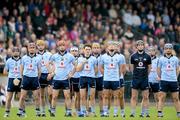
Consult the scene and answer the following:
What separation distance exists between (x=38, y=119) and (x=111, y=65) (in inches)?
141

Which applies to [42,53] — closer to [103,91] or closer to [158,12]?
[103,91]

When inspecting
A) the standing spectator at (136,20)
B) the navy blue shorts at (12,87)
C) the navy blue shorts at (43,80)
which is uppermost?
the standing spectator at (136,20)

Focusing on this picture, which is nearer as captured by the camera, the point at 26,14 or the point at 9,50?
the point at 9,50

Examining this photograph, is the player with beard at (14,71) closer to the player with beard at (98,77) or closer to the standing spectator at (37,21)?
the player with beard at (98,77)

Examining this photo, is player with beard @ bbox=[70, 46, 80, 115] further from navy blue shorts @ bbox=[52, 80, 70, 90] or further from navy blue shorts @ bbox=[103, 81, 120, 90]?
navy blue shorts @ bbox=[103, 81, 120, 90]

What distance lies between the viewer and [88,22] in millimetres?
39156

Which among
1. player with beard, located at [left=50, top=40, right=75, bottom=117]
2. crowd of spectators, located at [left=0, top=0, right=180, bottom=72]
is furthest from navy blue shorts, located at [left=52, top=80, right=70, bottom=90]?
crowd of spectators, located at [left=0, top=0, right=180, bottom=72]

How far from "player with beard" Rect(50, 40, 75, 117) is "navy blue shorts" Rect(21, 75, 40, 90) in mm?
620

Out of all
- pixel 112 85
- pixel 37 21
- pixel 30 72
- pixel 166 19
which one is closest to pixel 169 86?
pixel 112 85

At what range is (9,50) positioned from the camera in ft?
107

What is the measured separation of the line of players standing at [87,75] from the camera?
1046 inches

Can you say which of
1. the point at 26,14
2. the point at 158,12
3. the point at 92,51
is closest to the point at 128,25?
the point at 158,12

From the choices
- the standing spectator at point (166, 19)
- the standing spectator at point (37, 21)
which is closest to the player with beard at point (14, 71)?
the standing spectator at point (37, 21)

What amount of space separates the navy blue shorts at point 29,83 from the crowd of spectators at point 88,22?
6959 mm
